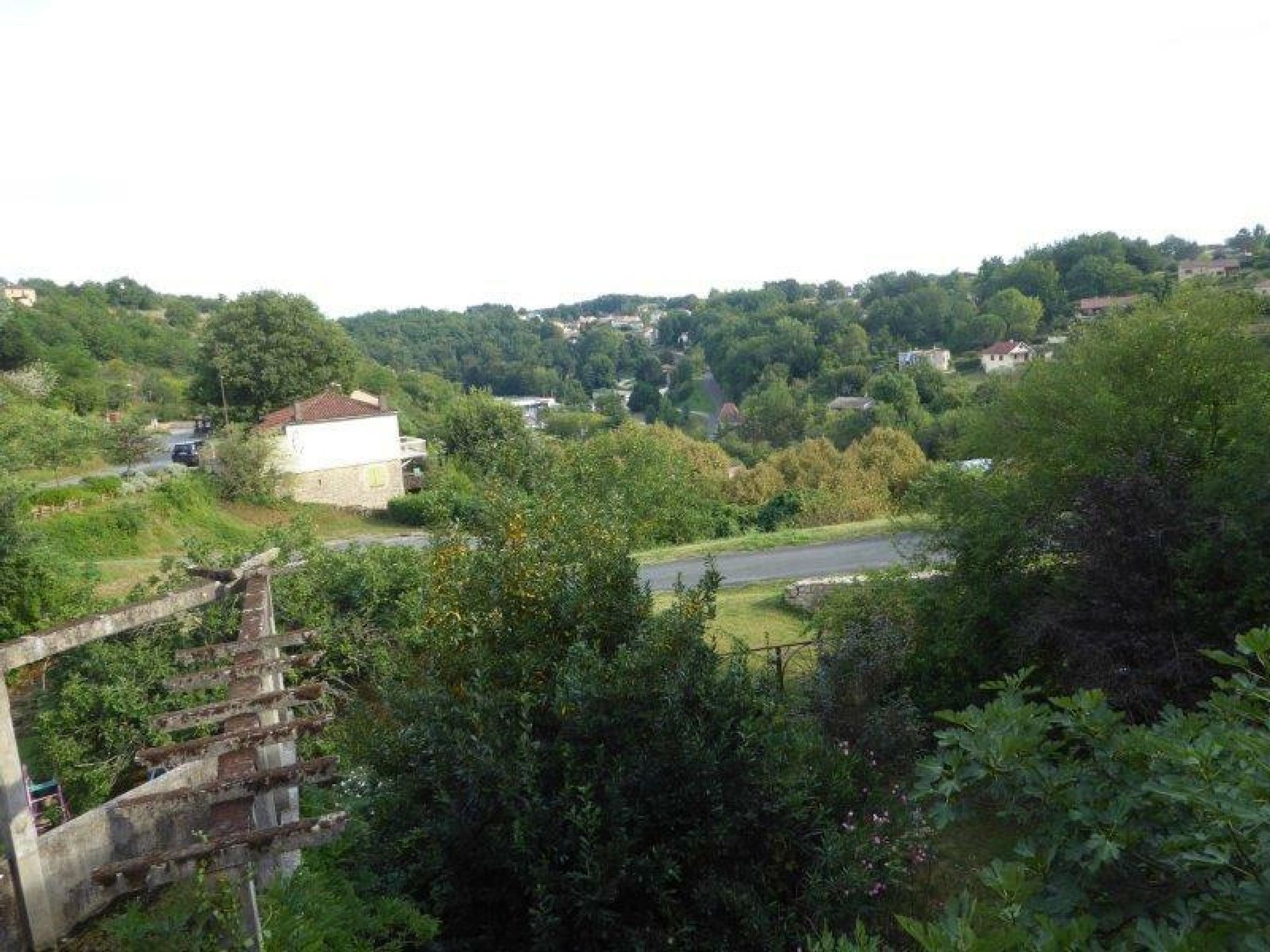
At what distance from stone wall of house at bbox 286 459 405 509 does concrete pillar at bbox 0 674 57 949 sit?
3536 cm

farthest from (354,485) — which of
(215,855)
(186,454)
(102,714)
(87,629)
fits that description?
(215,855)

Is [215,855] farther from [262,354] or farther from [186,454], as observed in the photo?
[262,354]

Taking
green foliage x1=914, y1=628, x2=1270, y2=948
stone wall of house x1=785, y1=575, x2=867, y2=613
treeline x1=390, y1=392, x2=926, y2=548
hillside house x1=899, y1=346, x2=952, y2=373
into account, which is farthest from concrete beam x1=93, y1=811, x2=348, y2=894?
hillside house x1=899, y1=346, x2=952, y2=373

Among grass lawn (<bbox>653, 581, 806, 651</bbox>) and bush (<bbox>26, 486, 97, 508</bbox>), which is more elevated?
bush (<bbox>26, 486, 97, 508</bbox>)

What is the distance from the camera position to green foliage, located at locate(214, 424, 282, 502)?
34.6 m

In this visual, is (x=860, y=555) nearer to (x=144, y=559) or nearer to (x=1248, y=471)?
(x=1248, y=471)

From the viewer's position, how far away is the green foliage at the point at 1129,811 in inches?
102

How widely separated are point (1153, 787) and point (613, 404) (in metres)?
90.6

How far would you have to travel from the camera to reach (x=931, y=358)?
85562 millimetres

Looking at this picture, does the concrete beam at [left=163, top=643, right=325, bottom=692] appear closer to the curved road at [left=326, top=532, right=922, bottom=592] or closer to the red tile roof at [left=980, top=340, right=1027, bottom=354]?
the curved road at [left=326, top=532, right=922, bottom=592]

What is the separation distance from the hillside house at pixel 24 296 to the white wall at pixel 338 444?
42900 millimetres

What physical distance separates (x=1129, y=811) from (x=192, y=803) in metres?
3.81

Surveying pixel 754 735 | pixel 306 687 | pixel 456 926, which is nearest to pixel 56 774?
pixel 456 926

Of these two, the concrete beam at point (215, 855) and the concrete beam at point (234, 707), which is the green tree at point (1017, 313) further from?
the concrete beam at point (215, 855)
